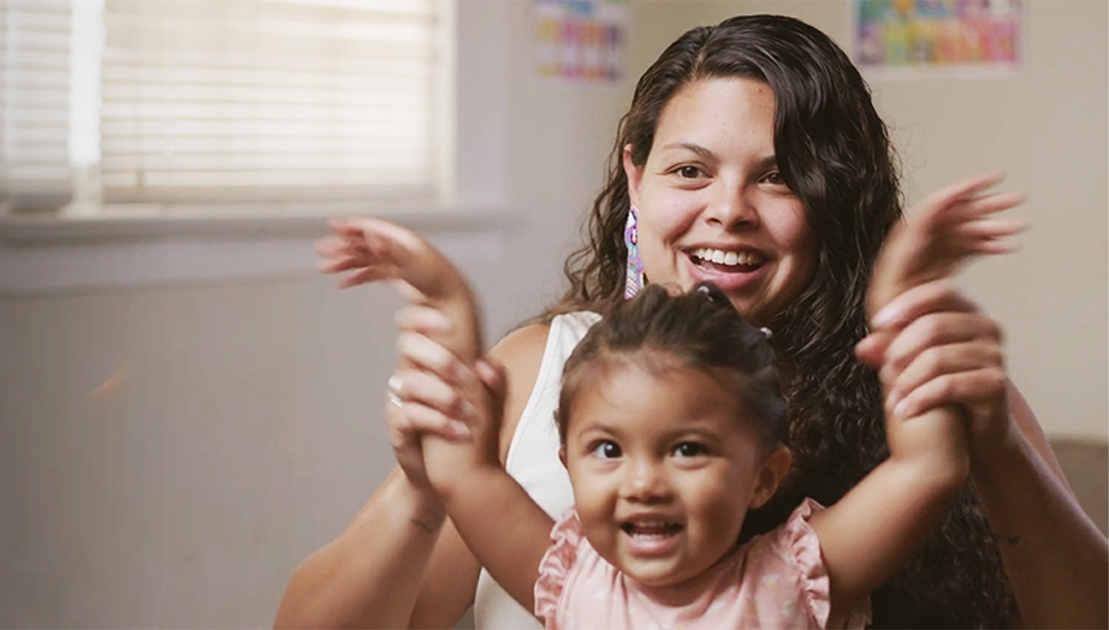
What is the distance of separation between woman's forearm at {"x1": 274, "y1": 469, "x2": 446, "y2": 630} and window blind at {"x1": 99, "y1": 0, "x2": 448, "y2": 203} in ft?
4.02

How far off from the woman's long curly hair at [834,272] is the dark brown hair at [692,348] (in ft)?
0.90

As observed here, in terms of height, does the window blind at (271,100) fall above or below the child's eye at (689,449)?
above

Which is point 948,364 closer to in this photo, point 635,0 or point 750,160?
point 750,160

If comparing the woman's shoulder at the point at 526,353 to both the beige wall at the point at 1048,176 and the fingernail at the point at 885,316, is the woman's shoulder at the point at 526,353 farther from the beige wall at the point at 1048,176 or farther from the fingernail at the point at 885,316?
the beige wall at the point at 1048,176

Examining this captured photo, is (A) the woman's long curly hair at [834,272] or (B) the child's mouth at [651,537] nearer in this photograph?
(B) the child's mouth at [651,537]

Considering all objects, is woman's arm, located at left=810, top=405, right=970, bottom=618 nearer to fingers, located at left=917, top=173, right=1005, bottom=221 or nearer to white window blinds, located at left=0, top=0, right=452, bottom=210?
fingers, located at left=917, top=173, right=1005, bottom=221

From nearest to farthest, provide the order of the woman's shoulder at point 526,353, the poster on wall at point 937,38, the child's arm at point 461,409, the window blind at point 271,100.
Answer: the child's arm at point 461,409, the woman's shoulder at point 526,353, the window blind at point 271,100, the poster on wall at point 937,38

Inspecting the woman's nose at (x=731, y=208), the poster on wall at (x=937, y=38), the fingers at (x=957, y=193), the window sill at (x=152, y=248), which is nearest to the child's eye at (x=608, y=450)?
the fingers at (x=957, y=193)

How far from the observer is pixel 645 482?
937mm

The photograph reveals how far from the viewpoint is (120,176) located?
7.43 ft

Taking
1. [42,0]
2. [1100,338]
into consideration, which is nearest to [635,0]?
[1100,338]

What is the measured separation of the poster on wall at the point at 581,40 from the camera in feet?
9.94

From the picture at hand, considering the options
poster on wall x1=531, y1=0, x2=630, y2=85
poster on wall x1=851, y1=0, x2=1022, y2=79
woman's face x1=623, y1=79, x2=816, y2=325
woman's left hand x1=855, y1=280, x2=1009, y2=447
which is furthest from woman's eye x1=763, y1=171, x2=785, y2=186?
poster on wall x1=531, y1=0, x2=630, y2=85

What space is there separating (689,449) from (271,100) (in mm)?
1707
